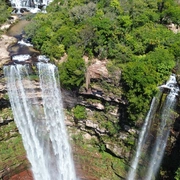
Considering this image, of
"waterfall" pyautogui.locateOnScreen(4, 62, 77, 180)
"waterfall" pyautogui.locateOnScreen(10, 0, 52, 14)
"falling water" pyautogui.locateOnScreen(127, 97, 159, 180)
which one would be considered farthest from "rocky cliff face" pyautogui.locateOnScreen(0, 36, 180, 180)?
"waterfall" pyautogui.locateOnScreen(10, 0, 52, 14)

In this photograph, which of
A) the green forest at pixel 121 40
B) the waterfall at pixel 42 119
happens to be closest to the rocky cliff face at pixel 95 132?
the waterfall at pixel 42 119

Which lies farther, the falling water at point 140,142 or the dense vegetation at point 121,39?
the falling water at point 140,142

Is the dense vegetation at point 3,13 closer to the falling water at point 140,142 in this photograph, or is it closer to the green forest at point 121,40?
the green forest at point 121,40

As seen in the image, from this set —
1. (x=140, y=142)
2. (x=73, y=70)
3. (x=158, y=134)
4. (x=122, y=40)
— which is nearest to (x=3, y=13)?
(x=73, y=70)

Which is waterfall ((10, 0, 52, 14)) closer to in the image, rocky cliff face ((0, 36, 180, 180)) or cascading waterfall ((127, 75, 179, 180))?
rocky cliff face ((0, 36, 180, 180))

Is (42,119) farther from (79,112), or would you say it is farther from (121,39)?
(121,39)

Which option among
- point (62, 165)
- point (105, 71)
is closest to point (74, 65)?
point (105, 71)
